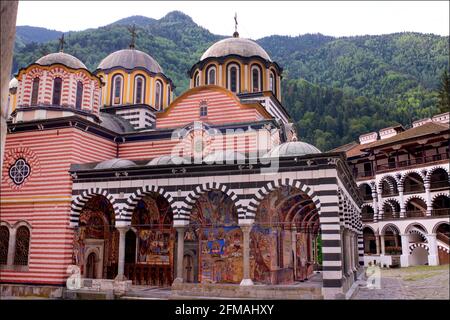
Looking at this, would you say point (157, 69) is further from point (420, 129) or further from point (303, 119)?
point (303, 119)

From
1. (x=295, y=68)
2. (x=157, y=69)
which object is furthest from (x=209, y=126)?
(x=295, y=68)

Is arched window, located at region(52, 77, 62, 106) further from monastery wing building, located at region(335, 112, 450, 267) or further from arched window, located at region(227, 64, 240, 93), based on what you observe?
monastery wing building, located at region(335, 112, 450, 267)

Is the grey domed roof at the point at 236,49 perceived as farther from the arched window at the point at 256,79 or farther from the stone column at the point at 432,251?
the stone column at the point at 432,251

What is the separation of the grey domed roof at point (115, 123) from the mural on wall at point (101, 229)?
13.6 feet

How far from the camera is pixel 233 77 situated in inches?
896

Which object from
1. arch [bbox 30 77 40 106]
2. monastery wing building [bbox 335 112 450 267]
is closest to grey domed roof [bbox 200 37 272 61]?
arch [bbox 30 77 40 106]

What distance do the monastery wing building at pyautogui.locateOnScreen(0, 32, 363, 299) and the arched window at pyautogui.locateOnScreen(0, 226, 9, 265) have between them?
0.07 meters

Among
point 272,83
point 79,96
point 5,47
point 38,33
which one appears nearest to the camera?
point 5,47

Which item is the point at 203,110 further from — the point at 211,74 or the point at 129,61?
the point at 129,61

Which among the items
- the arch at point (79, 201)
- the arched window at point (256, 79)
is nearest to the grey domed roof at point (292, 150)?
the arch at point (79, 201)

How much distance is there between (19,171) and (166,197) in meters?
7.12

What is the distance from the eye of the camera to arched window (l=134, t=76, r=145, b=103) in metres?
23.9

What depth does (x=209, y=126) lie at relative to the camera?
19.3 meters

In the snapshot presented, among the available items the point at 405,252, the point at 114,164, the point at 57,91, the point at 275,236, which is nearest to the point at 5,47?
the point at 114,164
